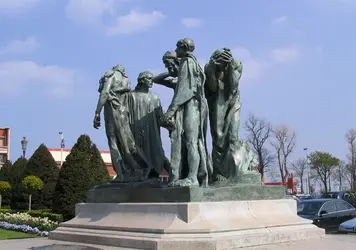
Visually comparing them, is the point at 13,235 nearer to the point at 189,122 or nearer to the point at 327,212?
the point at 327,212

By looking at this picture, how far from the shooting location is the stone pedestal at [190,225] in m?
5.95

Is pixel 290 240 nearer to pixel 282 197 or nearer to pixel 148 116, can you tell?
pixel 282 197

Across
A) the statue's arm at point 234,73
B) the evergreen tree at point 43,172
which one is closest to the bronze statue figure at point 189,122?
the statue's arm at point 234,73

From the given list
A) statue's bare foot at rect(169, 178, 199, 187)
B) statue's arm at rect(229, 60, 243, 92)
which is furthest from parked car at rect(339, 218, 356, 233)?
statue's bare foot at rect(169, 178, 199, 187)

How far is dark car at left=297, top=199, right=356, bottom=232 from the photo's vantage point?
13.3 meters

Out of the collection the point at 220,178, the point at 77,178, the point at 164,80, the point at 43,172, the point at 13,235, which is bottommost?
the point at 13,235

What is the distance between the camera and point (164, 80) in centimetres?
852

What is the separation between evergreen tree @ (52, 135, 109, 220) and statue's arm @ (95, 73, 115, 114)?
1239 centimetres

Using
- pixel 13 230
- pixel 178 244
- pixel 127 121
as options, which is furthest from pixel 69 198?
pixel 178 244

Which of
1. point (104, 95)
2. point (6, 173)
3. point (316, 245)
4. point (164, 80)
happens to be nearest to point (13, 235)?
point (104, 95)

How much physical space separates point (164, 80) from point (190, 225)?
3.22 meters

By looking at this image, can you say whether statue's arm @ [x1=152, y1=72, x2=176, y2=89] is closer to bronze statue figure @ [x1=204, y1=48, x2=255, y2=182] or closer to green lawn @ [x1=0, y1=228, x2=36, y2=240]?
bronze statue figure @ [x1=204, y1=48, x2=255, y2=182]

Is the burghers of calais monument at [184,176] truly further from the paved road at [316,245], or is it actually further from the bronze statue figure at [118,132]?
the paved road at [316,245]

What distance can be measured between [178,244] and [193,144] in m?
1.76
